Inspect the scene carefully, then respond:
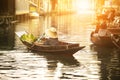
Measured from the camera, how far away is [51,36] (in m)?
25.2

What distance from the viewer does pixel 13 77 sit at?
60.8ft

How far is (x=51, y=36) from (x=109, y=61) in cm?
395

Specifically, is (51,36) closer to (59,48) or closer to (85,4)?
(59,48)

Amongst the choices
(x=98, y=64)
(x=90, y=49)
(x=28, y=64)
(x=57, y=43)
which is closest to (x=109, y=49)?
(x=90, y=49)

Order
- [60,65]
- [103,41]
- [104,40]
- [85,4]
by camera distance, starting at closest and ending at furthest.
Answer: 1. [60,65]
2. [104,40]
3. [103,41]
4. [85,4]

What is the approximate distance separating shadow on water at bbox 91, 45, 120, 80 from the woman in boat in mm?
2948

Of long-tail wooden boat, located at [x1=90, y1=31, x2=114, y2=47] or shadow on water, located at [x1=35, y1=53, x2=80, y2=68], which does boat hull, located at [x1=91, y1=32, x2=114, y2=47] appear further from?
shadow on water, located at [x1=35, y1=53, x2=80, y2=68]

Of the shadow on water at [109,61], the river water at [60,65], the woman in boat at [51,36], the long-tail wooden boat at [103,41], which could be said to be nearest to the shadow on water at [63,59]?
the river water at [60,65]

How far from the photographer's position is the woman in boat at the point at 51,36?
82.4 feet

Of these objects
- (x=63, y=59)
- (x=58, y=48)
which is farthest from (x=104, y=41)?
(x=63, y=59)

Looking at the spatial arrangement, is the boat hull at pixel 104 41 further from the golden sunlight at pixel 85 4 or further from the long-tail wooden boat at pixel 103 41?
the golden sunlight at pixel 85 4

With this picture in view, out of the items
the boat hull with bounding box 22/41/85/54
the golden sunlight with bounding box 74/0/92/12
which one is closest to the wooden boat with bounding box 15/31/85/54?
the boat hull with bounding box 22/41/85/54

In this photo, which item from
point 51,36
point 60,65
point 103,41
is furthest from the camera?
point 103,41

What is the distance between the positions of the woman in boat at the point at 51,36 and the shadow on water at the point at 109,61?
116 inches
